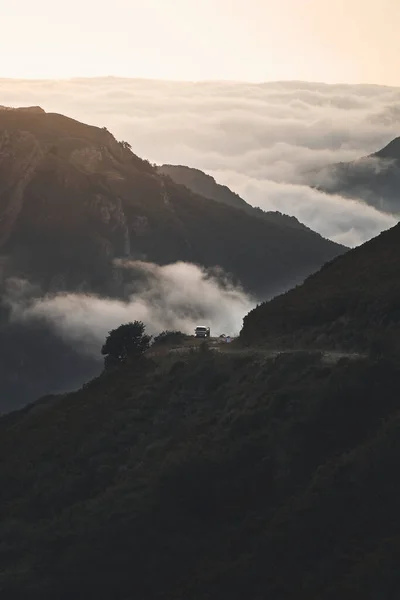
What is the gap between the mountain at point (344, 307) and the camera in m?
53.3

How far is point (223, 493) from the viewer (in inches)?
1654

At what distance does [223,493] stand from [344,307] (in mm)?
18254

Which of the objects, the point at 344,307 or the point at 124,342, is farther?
the point at 124,342

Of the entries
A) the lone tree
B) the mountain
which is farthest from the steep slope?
the lone tree

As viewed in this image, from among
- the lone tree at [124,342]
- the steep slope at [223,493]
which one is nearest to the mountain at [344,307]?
the steep slope at [223,493]

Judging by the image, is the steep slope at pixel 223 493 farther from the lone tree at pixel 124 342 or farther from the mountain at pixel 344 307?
the lone tree at pixel 124 342

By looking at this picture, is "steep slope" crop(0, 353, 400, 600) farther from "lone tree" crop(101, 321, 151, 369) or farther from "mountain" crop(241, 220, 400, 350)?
"lone tree" crop(101, 321, 151, 369)

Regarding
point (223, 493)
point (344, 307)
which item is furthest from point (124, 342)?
point (223, 493)

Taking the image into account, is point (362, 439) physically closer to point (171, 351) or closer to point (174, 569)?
point (174, 569)

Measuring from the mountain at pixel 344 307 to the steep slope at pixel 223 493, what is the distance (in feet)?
13.6

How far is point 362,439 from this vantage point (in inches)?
1640

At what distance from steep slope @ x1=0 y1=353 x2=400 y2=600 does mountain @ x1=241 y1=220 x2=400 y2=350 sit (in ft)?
13.6

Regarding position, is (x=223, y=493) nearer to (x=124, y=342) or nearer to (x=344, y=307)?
(x=344, y=307)

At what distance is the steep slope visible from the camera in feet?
116
